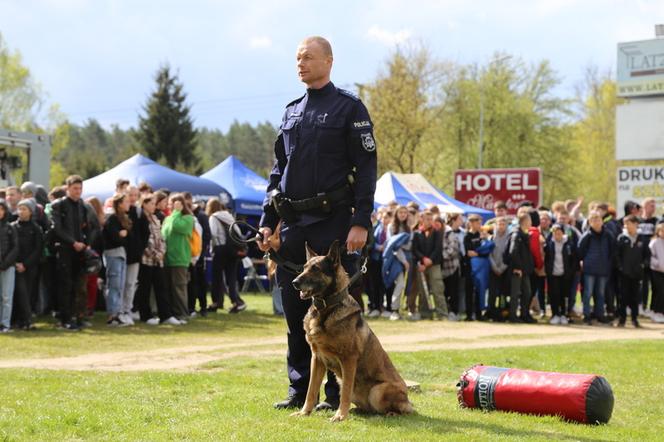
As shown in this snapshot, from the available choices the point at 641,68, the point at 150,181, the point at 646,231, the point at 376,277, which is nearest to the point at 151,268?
the point at 376,277

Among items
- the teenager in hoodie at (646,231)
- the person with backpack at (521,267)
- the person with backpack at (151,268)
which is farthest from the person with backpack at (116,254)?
the teenager in hoodie at (646,231)

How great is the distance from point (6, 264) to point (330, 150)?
8.70m

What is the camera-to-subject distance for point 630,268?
57.4ft

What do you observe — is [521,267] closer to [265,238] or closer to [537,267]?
[537,267]

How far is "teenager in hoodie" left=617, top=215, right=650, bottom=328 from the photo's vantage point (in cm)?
1750

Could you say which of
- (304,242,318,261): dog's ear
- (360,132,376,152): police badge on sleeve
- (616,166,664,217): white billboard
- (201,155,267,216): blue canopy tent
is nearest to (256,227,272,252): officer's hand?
(304,242,318,261): dog's ear

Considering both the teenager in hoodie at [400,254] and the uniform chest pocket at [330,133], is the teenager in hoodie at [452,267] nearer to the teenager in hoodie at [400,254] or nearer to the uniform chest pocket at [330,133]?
the teenager in hoodie at [400,254]

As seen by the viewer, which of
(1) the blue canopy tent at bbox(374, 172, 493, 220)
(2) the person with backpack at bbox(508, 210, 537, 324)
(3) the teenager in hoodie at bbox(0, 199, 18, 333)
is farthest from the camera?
(1) the blue canopy tent at bbox(374, 172, 493, 220)

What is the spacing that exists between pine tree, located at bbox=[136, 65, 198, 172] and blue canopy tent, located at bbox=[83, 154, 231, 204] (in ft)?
146

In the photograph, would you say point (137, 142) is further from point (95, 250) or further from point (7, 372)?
point (7, 372)

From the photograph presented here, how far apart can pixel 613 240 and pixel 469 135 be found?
122 ft

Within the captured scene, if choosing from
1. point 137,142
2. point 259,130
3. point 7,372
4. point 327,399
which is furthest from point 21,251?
point 259,130

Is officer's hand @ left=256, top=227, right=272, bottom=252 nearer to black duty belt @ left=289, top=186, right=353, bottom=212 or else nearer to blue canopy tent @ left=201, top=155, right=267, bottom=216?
black duty belt @ left=289, top=186, right=353, bottom=212

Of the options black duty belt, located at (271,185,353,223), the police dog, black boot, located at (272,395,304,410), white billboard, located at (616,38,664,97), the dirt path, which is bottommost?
the dirt path
